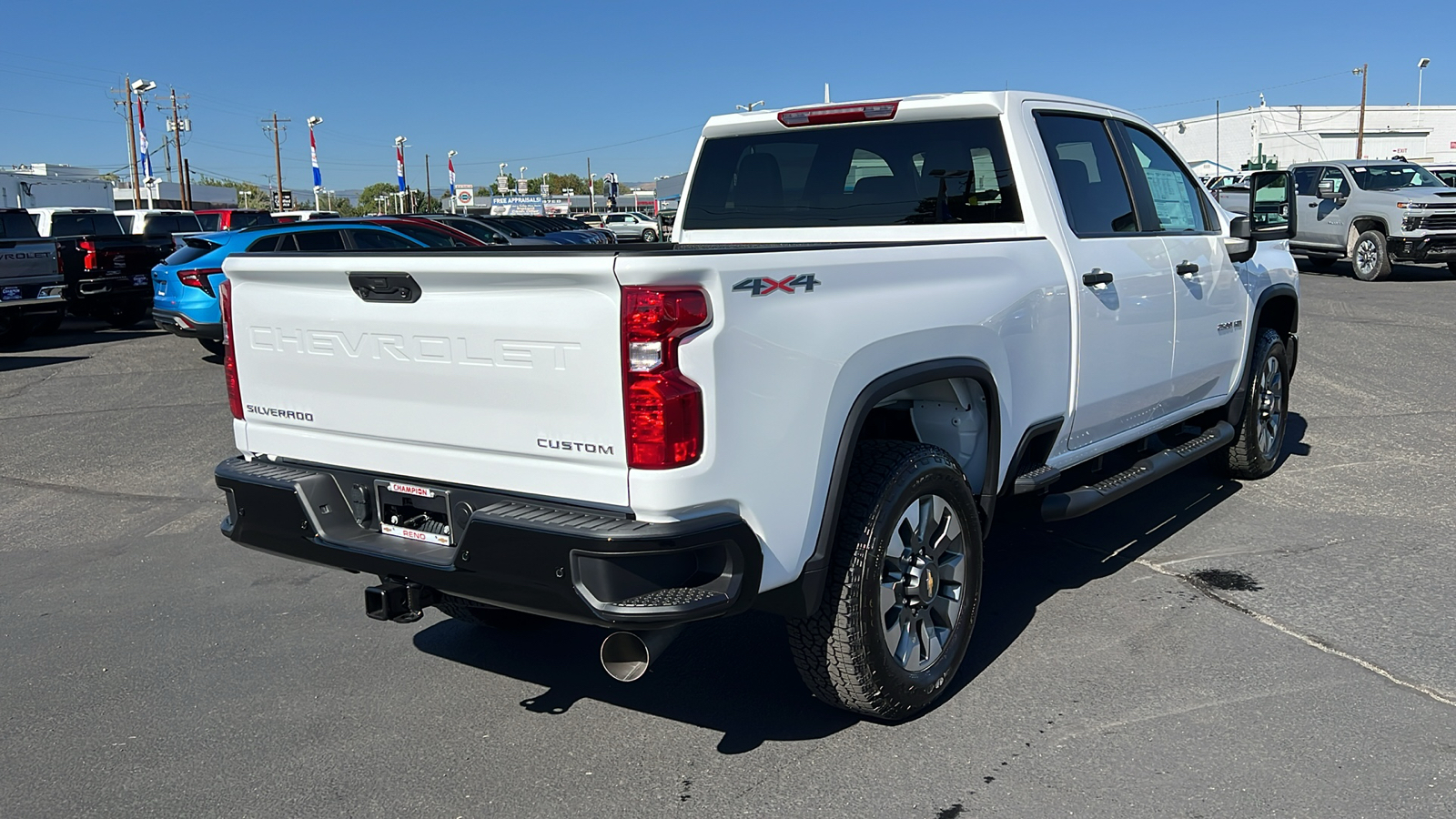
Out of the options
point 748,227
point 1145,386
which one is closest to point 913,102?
point 748,227

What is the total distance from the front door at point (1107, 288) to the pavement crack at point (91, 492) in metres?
5.07

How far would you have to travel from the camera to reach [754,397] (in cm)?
307

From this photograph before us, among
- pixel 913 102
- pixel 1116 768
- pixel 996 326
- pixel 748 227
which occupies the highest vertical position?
pixel 913 102

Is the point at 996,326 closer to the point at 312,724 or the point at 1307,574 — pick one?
the point at 1307,574

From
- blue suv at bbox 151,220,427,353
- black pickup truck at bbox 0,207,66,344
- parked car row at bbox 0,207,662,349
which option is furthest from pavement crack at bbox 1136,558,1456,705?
black pickup truck at bbox 0,207,66,344

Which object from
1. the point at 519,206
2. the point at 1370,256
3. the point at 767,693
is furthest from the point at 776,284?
the point at 519,206

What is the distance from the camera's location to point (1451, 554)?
17.7ft

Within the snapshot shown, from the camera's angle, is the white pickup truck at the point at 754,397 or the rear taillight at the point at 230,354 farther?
the rear taillight at the point at 230,354

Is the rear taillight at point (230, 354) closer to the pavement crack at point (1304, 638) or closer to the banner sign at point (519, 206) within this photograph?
the pavement crack at point (1304, 638)

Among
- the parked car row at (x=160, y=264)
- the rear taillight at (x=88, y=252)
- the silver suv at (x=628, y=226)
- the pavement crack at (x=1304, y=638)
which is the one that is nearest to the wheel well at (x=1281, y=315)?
the pavement crack at (x=1304, y=638)

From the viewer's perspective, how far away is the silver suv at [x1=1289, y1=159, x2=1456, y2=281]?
62.6 feet

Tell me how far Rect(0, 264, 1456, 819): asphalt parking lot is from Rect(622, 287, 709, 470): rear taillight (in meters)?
1.09

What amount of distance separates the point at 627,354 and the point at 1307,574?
12.3 ft

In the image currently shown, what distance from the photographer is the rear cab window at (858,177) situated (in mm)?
4738
